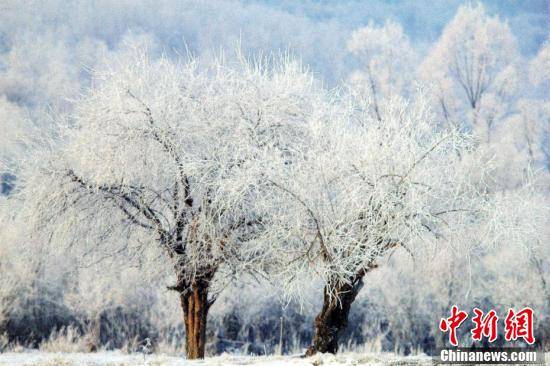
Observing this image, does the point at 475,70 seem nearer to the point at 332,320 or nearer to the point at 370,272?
the point at 370,272

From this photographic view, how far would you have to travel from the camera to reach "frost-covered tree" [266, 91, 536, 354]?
8.56m

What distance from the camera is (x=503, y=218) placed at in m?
8.98

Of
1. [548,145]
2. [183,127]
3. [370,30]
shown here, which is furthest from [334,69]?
[183,127]

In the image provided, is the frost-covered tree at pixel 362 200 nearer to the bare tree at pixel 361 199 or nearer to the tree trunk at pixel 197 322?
the bare tree at pixel 361 199

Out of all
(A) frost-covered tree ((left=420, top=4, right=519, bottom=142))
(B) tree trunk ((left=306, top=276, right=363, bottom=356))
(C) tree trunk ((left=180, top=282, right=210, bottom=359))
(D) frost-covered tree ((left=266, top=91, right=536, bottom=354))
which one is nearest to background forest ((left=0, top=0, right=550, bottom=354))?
(A) frost-covered tree ((left=420, top=4, right=519, bottom=142))

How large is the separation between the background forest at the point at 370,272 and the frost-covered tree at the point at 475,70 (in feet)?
0.23

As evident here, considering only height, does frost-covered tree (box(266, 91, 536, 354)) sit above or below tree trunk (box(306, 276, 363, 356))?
above

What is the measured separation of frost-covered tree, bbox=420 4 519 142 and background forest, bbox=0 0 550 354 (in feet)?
0.23

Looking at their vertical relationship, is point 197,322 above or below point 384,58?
below

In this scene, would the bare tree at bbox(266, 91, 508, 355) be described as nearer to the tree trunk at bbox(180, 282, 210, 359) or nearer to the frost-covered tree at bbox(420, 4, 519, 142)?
the tree trunk at bbox(180, 282, 210, 359)

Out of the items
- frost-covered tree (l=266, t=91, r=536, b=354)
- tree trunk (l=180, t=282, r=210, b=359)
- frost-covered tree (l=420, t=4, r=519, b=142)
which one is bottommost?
tree trunk (l=180, t=282, r=210, b=359)

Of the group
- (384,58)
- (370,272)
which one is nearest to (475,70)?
(384,58)

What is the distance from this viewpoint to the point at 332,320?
396 inches

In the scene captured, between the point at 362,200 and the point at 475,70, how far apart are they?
22.9 meters
